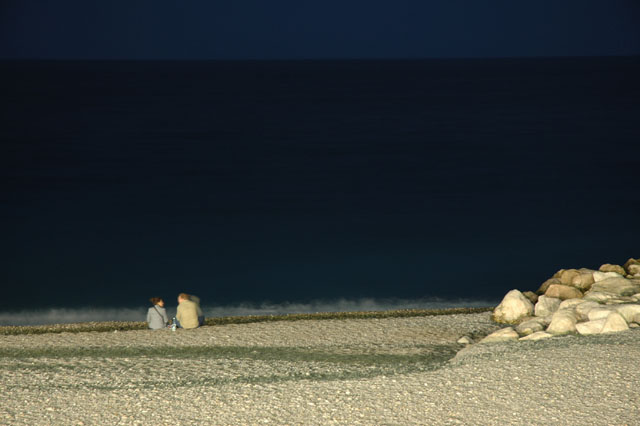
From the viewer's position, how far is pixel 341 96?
274 feet

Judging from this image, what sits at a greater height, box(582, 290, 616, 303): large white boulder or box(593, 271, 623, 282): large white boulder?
box(593, 271, 623, 282): large white boulder

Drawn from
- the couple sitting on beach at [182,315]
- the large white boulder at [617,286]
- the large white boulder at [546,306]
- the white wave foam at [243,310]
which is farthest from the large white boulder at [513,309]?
the couple sitting on beach at [182,315]

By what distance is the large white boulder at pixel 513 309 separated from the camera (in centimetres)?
1392

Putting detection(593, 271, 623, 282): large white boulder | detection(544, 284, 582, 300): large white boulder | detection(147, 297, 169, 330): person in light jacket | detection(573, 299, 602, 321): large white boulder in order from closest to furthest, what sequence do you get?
detection(573, 299, 602, 321): large white boulder
detection(147, 297, 169, 330): person in light jacket
detection(544, 284, 582, 300): large white boulder
detection(593, 271, 623, 282): large white boulder

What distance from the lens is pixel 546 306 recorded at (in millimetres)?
13703

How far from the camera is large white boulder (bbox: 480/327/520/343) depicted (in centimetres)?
1206

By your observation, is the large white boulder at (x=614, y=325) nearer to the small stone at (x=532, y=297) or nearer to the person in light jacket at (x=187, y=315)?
the small stone at (x=532, y=297)

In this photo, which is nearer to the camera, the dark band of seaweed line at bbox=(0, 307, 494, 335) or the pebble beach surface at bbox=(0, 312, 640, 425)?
the pebble beach surface at bbox=(0, 312, 640, 425)

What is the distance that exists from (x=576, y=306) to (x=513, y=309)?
130 centimetres

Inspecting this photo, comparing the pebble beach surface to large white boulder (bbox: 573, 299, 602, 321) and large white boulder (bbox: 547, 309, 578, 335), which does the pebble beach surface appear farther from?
large white boulder (bbox: 573, 299, 602, 321)

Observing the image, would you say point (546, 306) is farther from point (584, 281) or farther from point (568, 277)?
point (568, 277)

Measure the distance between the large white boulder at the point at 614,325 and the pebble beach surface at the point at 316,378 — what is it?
204mm

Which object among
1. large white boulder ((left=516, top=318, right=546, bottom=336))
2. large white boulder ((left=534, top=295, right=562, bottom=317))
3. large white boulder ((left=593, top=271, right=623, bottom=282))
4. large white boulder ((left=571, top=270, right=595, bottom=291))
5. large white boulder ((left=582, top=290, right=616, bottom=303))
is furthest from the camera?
large white boulder ((left=571, top=270, right=595, bottom=291))

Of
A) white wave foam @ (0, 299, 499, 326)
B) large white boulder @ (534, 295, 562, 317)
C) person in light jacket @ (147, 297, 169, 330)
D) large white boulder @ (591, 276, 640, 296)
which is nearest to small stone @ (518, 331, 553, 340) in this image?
large white boulder @ (534, 295, 562, 317)
